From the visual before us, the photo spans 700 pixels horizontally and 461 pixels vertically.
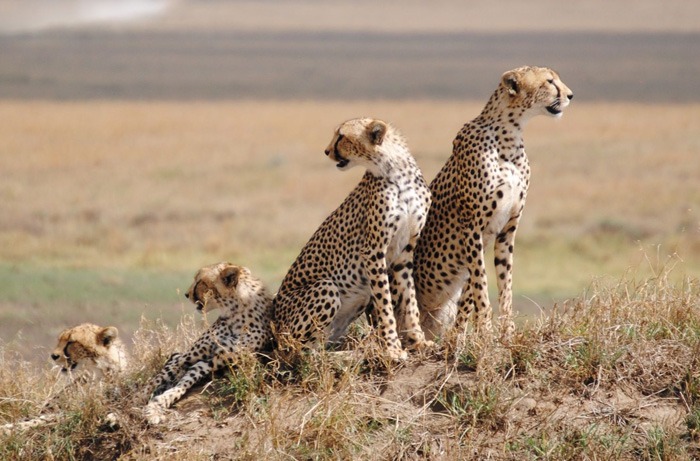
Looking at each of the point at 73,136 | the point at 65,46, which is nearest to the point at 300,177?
the point at 73,136

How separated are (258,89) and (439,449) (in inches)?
1482

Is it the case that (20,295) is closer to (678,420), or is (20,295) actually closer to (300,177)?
(678,420)

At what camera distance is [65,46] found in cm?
5759

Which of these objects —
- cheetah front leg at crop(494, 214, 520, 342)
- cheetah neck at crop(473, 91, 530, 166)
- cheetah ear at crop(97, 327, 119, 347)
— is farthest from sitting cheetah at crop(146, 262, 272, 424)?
cheetah neck at crop(473, 91, 530, 166)

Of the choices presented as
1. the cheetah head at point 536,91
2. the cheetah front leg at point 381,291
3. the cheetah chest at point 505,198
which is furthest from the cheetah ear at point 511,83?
the cheetah front leg at point 381,291

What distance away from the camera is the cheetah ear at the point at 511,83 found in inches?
224

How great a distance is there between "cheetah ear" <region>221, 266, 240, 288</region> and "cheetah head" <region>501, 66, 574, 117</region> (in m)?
1.56

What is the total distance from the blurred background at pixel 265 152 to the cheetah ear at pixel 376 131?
5.25ft

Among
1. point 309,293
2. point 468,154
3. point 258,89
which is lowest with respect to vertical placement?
point 258,89

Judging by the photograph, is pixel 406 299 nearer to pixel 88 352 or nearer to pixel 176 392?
pixel 176 392

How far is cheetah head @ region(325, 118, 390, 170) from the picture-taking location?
5.62 metres

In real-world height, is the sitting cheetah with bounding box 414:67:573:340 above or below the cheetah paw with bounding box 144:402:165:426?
above

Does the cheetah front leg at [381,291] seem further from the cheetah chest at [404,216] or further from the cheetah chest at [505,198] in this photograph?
the cheetah chest at [505,198]

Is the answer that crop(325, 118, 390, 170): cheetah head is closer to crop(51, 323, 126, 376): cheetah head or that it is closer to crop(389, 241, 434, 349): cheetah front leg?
crop(389, 241, 434, 349): cheetah front leg
